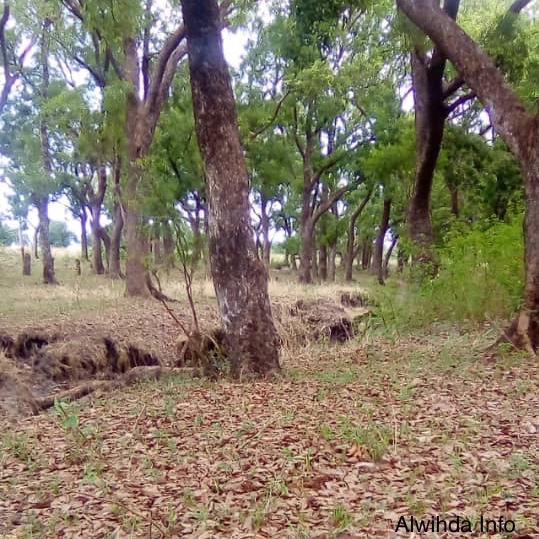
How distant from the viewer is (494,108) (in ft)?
20.6

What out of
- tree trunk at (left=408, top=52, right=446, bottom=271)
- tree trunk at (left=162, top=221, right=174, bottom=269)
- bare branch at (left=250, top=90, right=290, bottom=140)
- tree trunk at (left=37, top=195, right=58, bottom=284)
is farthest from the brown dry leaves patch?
tree trunk at (left=37, top=195, right=58, bottom=284)

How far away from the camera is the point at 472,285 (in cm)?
854

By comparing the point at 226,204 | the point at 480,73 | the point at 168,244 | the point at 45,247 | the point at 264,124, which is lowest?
the point at 168,244

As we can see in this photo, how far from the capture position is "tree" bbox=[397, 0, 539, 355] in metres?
5.83

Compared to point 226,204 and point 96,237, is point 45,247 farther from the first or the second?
point 226,204

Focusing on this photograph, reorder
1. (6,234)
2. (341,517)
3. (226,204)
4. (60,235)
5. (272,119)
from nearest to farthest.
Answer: (341,517) → (226,204) → (272,119) → (6,234) → (60,235)

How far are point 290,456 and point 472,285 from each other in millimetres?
5776

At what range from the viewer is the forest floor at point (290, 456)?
294cm

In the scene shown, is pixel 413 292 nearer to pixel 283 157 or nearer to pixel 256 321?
pixel 256 321

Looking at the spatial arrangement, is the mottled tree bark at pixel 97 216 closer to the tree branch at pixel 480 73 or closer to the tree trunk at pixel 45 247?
the tree trunk at pixel 45 247

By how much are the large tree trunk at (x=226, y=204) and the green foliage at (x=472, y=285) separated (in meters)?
3.74

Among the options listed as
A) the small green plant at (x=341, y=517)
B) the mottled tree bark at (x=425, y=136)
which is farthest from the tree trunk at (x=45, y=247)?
the small green plant at (x=341, y=517)

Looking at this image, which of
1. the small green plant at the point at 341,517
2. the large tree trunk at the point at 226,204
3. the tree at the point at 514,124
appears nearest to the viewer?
the small green plant at the point at 341,517

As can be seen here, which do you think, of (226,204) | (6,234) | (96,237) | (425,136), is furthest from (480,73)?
(6,234)
